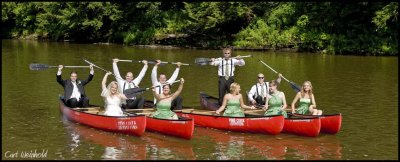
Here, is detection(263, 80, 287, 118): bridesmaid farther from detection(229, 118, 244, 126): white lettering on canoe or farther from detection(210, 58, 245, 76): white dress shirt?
detection(210, 58, 245, 76): white dress shirt

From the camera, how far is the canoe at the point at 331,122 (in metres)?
14.3

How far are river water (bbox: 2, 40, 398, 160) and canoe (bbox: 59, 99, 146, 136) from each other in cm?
15

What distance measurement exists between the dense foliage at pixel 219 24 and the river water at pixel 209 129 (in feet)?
34.4

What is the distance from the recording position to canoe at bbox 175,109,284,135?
14.1m

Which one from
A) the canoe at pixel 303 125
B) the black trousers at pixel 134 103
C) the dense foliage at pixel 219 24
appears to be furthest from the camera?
the dense foliage at pixel 219 24

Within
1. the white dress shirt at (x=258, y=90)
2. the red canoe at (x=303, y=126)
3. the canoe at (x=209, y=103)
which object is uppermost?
the white dress shirt at (x=258, y=90)

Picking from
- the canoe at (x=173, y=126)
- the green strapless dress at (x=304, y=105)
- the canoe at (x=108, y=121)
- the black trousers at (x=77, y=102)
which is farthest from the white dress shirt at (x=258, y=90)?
the black trousers at (x=77, y=102)

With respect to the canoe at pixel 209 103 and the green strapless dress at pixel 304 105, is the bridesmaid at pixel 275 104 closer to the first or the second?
the green strapless dress at pixel 304 105

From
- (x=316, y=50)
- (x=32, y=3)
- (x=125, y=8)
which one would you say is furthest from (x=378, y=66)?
(x=32, y=3)

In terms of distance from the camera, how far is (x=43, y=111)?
17.7 m

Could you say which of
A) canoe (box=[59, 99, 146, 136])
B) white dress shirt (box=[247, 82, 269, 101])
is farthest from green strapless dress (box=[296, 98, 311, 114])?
canoe (box=[59, 99, 146, 136])

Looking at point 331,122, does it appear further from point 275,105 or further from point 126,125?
point 126,125

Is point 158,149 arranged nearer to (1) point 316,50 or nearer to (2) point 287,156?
(2) point 287,156

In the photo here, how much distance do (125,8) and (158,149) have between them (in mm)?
41557
